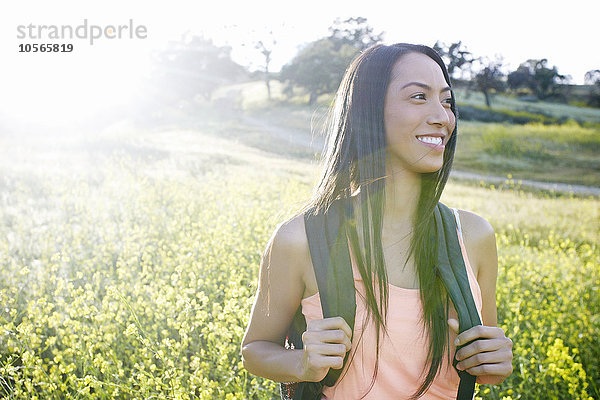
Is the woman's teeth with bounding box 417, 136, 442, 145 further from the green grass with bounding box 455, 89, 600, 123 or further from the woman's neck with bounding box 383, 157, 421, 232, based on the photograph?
the green grass with bounding box 455, 89, 600, 123

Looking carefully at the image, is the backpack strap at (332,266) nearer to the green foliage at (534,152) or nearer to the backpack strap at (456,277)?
the backpack strap at (456,277)

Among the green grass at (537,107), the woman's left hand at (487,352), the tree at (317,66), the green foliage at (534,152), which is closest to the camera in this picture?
the woman's left hand at (487,352)

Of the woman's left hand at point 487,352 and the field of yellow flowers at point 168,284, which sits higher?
the woman's left hand at point 487,352

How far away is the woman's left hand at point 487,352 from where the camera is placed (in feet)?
5.20

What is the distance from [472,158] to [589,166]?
5252 mm

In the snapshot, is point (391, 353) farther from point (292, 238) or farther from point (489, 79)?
point (489, 79)

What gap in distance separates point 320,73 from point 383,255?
113ft

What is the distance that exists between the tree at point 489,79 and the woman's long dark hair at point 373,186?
37.8 meters

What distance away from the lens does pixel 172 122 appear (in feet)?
118

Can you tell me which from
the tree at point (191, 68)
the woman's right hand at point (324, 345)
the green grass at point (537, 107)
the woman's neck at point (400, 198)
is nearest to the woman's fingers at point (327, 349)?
the woman's right hand at point (324, 345)

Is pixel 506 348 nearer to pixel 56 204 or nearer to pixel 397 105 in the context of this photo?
pixel 397 105

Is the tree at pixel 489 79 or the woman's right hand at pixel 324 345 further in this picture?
the tree at pixel 489 79

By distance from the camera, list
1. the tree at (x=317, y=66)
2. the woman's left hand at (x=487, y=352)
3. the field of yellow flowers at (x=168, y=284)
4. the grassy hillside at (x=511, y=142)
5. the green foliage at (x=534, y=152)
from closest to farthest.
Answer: the woman's left hand at (x=487, y=352)
the field of yellow flowers at (x=168, y=284)
the green foliage at (x=534, y=152)
the grassy hillside at (x=511, y=142)
the tree at (x=317, y=66)

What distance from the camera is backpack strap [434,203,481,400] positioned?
170 cm
